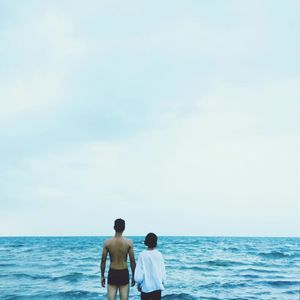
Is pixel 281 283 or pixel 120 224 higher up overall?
pixel 120 224

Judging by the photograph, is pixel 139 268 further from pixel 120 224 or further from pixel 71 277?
pixel 71 277

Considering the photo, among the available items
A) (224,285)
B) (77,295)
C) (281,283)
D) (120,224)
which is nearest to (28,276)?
(77,295)

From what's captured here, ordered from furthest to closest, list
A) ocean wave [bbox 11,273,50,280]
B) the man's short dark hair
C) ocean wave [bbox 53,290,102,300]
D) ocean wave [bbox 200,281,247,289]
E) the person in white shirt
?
ocean wave [bbox 11,273,50,280]
ocean wave [bbox 200,281,247,289]
ocean wave [bbox 53,290,102,300]
the man's short dark hair
the person in white shirt

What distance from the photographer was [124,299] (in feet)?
19.4

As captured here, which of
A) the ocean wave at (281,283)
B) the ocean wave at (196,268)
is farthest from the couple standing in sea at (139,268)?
the ocean wave at (196,268)

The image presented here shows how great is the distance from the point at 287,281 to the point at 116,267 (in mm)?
10460

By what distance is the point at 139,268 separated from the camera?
543 cm

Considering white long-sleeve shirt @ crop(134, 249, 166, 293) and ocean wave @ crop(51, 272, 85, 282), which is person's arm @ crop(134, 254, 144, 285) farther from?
ocean wave @ crop(51, 272, 85, 282)

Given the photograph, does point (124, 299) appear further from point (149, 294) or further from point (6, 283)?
point (6, 283)

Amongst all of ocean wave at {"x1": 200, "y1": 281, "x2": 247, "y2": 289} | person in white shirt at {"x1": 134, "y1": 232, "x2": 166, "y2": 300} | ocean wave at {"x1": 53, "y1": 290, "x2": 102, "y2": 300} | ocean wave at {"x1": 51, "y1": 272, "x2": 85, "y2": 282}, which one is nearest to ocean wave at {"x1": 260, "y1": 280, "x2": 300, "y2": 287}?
ocean wave at {"x1": 200, "y1": 281, "x2": 247, "y2": 289}

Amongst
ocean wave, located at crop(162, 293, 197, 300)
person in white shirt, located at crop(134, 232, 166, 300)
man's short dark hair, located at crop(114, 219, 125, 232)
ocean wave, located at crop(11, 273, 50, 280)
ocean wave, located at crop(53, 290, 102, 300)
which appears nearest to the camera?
person in white shirt, located at crop(134, 232, 166, 300)

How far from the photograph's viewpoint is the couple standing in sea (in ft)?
17.8

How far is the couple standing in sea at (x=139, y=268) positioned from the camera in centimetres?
541

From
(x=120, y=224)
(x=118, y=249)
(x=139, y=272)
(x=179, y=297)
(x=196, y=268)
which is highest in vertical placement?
(x=120, y=224)
